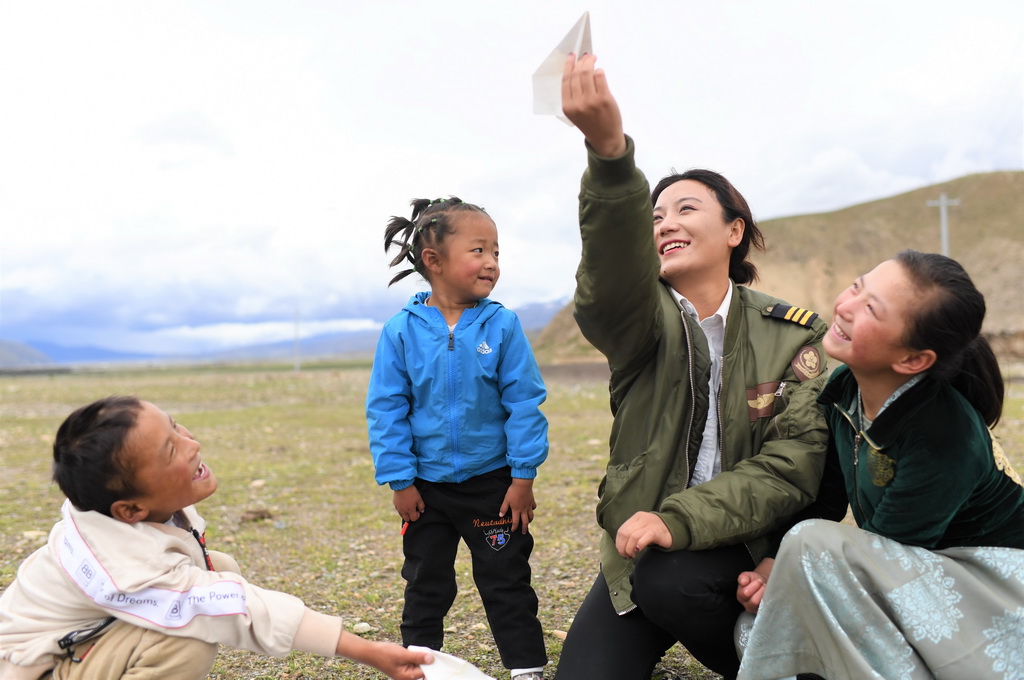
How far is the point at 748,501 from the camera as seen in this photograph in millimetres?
2477

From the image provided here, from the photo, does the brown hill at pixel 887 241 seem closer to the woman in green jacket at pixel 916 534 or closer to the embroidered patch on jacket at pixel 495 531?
the embroidered patch on jacket at pixel 495 531

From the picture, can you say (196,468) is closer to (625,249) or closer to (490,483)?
(490,483)

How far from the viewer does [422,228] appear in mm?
3539

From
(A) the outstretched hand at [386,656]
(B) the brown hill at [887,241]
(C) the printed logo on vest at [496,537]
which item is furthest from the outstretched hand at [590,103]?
(B) the brown hill at [887,241]

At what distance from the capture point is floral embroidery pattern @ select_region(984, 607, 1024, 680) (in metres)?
2.14

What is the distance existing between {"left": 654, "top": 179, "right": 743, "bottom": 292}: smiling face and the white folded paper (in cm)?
147

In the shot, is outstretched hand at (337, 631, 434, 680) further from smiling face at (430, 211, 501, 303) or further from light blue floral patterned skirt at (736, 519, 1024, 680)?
smiling face at (430, 211, 501, 303)

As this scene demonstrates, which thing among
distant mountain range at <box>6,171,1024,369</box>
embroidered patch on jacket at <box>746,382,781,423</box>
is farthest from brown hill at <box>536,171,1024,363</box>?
embroidered patch on jacket at <box>746,382,781,423</box>

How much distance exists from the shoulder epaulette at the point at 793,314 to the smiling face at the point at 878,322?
40cm

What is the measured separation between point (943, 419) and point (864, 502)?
39 cm

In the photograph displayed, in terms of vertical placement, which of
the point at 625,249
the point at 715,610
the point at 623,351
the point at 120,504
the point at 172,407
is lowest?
the point at 172,407

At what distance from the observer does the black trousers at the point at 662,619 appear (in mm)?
2535

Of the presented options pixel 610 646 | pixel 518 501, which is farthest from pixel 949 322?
pixel 518 501

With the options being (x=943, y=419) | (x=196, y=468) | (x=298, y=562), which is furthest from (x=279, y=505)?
(x=943, y=419)
